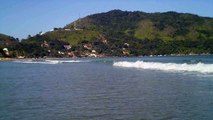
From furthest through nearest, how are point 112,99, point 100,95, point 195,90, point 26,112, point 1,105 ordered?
point 195,90, point 100,95, point 112,99, point 1,105, point 26,112

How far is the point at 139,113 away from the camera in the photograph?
1706cm

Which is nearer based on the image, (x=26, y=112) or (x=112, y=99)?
(x=26, y=112)

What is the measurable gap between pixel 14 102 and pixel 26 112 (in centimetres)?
347

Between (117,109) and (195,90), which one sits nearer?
(117,109)

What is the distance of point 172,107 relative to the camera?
18297 millimetres

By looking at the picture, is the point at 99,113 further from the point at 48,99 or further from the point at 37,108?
the point at 48,99

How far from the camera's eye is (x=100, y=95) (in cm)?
2347

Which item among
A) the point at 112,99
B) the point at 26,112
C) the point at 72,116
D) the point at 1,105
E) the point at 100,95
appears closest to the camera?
the point at 72,116

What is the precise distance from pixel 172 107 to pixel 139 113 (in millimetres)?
2080

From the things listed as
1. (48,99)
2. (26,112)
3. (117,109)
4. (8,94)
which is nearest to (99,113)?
(117,109)

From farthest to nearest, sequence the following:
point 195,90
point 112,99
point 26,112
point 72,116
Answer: point 195,90, point 112,99, point 26,112, point 72,116

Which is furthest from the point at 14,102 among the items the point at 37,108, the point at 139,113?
the point at 139,113

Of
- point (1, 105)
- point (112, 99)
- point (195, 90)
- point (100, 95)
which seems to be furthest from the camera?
point (195, 90)

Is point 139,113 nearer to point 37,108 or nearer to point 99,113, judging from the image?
point 99,113
